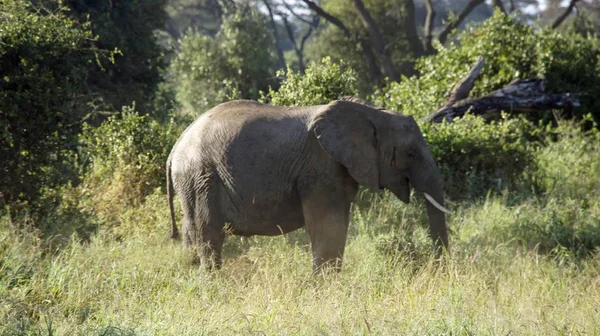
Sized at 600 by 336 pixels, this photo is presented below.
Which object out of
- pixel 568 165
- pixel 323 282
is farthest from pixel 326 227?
pixel 568 165

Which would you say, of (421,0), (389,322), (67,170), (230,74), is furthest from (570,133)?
(421,0)

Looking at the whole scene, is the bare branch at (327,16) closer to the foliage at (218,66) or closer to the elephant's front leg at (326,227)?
the foliage at (218,66)

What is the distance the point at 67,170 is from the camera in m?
10.7

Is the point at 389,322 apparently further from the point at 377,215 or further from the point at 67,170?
the point at 67,170

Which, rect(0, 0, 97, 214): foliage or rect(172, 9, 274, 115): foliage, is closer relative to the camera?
rect(0, 0, 97, 214): foliage

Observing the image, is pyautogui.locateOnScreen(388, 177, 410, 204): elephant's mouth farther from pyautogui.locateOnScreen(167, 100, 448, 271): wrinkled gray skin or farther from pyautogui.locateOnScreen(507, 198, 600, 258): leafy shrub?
pyautogui.locateOnScreen(507, 198, 600, 258): leafy shrub

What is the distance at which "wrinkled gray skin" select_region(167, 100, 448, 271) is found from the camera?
721 cm

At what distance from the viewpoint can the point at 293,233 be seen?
9117 millimetres

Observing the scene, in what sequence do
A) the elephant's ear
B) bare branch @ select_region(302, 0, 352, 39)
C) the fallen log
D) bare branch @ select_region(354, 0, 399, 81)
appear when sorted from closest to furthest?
the elephant's ear < the fallen log < bare branch @ select_region(302, 0, 352, 39) < bare branch @ select_region(354, 0, 399, 81)

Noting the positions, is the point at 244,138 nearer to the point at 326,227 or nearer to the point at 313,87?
the point at 326,227

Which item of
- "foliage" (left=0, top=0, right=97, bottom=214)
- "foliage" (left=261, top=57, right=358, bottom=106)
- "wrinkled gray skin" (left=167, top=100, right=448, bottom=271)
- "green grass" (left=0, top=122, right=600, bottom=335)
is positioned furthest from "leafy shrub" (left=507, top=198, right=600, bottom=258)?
"foliage" (left=0, top=0, right=97, bottom=214)

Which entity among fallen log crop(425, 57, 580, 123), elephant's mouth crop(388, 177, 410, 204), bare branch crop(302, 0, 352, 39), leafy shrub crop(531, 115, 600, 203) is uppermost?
bare branch crop(302, 0, 352, 39)

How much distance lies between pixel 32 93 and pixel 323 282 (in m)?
4.04

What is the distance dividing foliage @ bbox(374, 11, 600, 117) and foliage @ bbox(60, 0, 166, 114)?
15.3 ft
